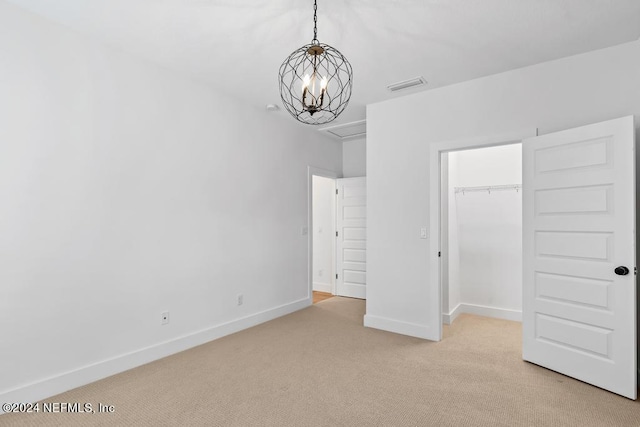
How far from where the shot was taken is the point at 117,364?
2803 mm

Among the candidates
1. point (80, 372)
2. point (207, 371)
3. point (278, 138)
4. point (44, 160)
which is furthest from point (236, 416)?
point (278, 138)

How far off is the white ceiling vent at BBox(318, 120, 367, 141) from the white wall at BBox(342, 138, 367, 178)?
19 centimetres

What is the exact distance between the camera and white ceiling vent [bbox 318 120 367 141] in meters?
4.87

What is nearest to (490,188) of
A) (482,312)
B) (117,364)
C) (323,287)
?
(482,312)

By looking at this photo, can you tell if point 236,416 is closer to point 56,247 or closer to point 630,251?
point 56,247

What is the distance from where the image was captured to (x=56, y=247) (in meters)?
2.49

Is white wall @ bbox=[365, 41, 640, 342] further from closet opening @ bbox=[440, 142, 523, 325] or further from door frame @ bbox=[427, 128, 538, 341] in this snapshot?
closet opening @ bbox=[440, 142, 523, 325]

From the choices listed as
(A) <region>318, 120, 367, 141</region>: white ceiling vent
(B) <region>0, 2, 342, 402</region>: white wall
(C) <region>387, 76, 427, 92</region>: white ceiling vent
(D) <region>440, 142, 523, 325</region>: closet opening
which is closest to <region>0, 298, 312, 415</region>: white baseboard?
(B) <region>0, 2, 342, 402</region>: white wall

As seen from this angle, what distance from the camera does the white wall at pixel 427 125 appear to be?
2.83 m

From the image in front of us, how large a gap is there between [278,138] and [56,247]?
273cm

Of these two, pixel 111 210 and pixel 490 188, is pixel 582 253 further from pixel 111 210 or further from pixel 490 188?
pixel 111 210

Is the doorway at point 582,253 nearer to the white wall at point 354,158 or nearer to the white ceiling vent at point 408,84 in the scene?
the white ceiling vent at point 408,84

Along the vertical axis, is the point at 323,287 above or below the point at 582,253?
below

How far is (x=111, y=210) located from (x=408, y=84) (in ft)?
9.82
